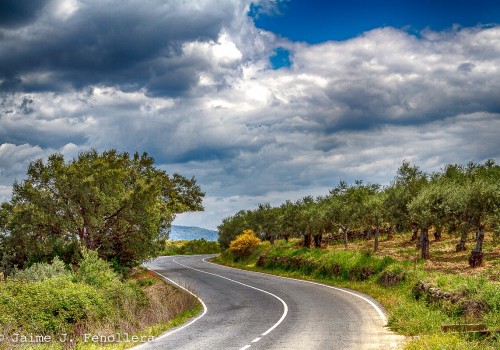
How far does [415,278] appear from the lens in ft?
92.8

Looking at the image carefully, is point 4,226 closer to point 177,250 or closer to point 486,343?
point 486,343

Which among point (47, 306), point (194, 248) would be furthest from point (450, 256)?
point (194, 248)

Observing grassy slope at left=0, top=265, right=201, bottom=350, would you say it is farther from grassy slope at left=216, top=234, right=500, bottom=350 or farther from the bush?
the bush

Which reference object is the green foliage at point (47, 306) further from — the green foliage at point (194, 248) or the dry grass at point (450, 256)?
the green foliage at point (194, 248)

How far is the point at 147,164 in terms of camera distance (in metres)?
55.7

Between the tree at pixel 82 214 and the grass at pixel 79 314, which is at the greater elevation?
the tree at pixel 82 214

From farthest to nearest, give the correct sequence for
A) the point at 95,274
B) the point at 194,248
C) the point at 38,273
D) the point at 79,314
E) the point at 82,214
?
the point at 194,248 < the point at 82,214 < the point at 38,273 < the point at 95,274 < the point at 79,314

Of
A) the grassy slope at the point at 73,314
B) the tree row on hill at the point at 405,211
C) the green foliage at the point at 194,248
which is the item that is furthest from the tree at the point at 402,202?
the green foliage at the point at 194,248

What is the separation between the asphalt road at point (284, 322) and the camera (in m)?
16.4

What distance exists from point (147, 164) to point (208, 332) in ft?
127

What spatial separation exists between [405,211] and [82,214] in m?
28.7

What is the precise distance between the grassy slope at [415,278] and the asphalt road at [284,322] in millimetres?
1137

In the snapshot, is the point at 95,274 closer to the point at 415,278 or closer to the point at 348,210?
the point at 415,278

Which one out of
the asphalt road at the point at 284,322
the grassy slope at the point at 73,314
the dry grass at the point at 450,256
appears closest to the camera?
the asphalt road at the point at 284,322
